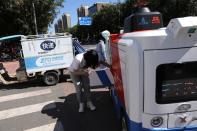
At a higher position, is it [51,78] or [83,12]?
[83,12]

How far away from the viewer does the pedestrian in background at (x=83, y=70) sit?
272 inches

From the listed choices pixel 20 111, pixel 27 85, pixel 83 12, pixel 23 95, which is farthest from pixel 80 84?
pixel 83 12

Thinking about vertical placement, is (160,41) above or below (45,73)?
above

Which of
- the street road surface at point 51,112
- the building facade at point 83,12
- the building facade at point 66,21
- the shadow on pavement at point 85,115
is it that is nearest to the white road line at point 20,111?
the street road surface at point 51,112

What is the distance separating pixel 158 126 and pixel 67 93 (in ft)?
21.1

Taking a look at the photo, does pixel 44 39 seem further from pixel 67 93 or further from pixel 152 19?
pixel 152 19

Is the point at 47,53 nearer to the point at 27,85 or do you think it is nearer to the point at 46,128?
the point at 27,85

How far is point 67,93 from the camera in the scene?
410 inches

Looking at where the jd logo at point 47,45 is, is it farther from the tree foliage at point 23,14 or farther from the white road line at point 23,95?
the tree foliage at point 23,14

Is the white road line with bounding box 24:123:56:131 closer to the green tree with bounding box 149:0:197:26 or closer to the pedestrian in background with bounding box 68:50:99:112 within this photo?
the pedestrian in background with bounding box 68:50:99:112

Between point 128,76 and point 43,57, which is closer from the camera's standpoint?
point 128,76

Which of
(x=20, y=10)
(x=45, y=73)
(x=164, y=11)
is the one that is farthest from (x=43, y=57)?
(x=164, y=11)

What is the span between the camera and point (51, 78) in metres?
12.1

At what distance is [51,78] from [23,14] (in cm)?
1992
